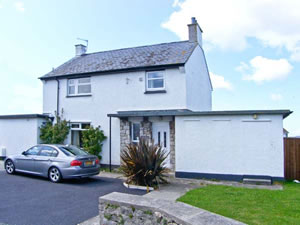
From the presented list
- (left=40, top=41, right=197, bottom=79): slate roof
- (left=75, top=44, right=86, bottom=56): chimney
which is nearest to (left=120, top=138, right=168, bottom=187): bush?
(left=40, top=41, right=197, bottom=79): slate roof

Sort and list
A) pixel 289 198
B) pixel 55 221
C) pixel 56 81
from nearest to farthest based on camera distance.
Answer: pixel 55 221 → pixel 289 198 → pixel 56 81

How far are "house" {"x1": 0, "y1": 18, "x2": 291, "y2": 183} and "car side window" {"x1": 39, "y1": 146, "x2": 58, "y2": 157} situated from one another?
3.43 meters

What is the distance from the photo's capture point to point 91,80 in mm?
14883

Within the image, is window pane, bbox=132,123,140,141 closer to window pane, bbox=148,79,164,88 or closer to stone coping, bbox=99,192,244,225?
window pane, bbox=148,79,164,88

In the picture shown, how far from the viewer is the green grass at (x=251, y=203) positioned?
530cm

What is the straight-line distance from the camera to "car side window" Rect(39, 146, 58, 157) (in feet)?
33.1

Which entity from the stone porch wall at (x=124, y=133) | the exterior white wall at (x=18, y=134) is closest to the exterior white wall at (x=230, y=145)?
the stone porch wall at (x=124, y=133)

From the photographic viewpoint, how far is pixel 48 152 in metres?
10.3

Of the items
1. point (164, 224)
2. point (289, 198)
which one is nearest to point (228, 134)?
point (289, 198)

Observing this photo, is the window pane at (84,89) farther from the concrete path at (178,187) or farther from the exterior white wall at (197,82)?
the concrete path at (178,187)

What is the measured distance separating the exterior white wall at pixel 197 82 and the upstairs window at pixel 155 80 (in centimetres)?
128

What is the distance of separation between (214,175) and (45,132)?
9963mm

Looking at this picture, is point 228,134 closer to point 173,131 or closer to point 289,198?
point 173,131

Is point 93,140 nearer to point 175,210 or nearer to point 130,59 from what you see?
point 130,59
